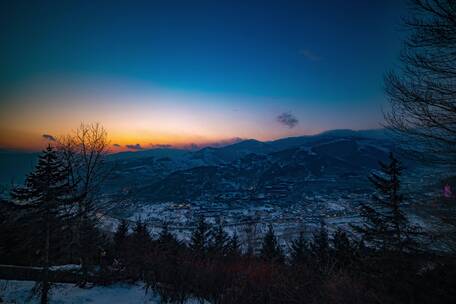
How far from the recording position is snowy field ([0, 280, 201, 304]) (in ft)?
30.9

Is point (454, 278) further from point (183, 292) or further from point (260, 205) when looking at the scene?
point (260, 205)

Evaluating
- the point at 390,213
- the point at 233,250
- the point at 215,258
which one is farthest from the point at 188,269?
the point at 390,213

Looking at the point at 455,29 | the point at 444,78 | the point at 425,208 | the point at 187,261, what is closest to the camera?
the point at 455,29

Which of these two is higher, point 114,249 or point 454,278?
point 454,278

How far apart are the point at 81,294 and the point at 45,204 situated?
467cm

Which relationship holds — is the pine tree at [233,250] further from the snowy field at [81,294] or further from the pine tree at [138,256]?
the pine tree at [138,256]

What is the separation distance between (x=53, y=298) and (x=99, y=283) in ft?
7.93

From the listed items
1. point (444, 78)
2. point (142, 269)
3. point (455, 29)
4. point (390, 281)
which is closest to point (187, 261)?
point (142, 269)

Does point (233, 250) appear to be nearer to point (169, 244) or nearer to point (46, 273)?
point (169, 244)

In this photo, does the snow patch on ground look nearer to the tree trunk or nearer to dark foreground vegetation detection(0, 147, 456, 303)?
the tree trunk

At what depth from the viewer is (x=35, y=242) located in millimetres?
9234

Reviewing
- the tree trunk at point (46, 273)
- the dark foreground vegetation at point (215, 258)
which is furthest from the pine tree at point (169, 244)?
the tree trunk at point (46, 273)

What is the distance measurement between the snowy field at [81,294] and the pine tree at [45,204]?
2.80 ft

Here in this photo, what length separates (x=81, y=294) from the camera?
414 inches
